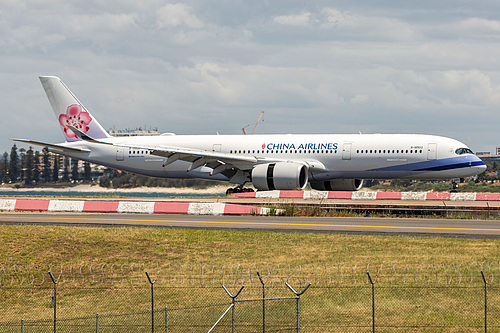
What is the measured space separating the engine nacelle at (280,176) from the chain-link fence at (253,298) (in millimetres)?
23665

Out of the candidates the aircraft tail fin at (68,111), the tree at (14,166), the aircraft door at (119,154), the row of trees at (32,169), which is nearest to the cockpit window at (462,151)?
the aircraft door at (119,154)

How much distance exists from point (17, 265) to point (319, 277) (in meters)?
12.4

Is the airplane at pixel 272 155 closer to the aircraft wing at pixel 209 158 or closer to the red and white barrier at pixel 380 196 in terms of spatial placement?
the aircraft wing at pixel 209 158

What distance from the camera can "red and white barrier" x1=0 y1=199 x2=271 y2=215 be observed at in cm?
3928

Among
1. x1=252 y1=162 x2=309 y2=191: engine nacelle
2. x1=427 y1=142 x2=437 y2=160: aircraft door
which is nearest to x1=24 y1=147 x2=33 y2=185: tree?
x1=252 y1=162 x2=309 y2=191: engine nacelle

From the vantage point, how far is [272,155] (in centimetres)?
5109

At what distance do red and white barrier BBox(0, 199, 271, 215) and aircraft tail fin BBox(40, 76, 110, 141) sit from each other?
590 inches

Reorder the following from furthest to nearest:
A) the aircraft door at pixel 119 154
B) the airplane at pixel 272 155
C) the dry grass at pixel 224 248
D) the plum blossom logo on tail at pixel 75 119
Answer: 1. the plum blossom logo on tail at pixel 75 119
2. the aircraft door at pixel 119 154
3. the airplane at pixel 272 155
4. the dry grass at pixel 224 248

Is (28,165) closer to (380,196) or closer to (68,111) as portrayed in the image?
(68,111)

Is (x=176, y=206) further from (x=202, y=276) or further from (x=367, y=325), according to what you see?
(x=367, y=325)

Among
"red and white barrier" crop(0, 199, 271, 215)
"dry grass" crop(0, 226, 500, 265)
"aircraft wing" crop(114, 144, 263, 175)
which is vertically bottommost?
"dry grass" crop(0, 226, 500, 265)

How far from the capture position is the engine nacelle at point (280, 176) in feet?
153

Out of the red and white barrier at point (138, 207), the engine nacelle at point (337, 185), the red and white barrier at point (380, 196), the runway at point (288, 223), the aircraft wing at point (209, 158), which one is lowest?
the runway at point (288, 223)

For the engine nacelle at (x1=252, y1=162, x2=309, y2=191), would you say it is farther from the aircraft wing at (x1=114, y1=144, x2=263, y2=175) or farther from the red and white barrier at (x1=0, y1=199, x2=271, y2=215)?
the red and white barrier at (x1=0, y1=199, x2=271, y2=215)
